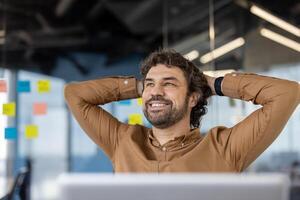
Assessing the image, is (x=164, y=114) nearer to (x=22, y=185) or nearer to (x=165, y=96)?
(x=165, y=96)

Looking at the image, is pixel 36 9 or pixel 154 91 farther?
pixel 36 9

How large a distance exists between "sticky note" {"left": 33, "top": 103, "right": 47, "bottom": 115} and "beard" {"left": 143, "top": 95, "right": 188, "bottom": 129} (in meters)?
3.33

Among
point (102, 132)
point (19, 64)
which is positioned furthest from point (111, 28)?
point (102, 132)

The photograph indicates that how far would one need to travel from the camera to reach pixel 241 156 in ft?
5.41

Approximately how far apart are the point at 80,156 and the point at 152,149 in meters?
3.45

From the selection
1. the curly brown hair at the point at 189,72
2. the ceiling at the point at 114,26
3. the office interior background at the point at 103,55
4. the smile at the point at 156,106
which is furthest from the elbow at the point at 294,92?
the ceiling at the point at 114,26

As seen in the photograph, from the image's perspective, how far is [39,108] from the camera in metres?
4.87

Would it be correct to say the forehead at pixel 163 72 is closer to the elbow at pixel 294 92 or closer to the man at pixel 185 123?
the man at pixel 185 123

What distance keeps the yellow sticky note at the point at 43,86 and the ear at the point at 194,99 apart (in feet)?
10.4

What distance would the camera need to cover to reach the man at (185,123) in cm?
164

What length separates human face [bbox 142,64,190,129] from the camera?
1.65m


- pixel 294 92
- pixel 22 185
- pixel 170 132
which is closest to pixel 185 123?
pixel 170 132

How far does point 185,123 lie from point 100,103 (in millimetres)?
417

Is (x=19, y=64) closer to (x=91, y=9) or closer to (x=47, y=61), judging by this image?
(x=47, y=61)
